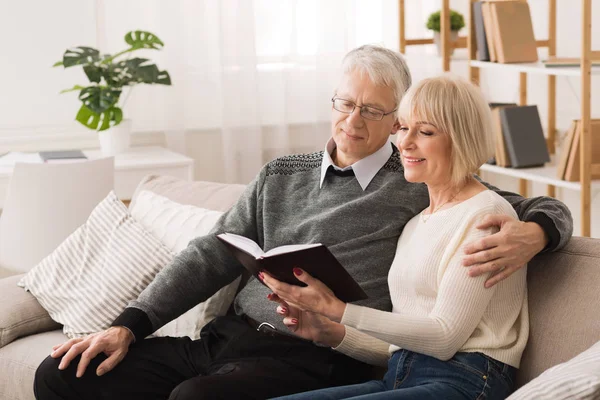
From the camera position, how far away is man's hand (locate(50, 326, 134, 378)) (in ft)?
6.62

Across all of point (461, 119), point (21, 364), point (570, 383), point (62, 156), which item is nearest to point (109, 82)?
point (62, 156)

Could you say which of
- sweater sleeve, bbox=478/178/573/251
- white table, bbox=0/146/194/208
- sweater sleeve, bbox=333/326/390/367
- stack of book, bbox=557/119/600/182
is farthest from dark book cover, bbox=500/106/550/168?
sweater sleeve, bbox=333/326/390/367

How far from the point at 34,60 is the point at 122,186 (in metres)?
0.89

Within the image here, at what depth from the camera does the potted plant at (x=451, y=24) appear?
14.0 ft

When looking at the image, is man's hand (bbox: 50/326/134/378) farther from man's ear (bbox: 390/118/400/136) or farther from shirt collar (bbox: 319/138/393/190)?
man's ear (bbox: 390/118/400/136)

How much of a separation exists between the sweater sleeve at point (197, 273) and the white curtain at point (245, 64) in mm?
Answer: 2272

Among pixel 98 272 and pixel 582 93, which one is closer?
pixel 98 272

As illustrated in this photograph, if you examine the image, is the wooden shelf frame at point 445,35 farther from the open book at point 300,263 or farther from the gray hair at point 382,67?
the open book at point 300,263

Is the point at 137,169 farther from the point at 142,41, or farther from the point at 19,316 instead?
the point at 19,316

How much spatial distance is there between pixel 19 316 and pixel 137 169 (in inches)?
58.2

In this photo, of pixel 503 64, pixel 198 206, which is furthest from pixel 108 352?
pixel 503 64

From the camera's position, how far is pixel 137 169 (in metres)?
3.82

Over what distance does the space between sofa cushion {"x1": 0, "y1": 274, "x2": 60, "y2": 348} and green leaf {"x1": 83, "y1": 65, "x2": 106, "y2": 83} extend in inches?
61.7

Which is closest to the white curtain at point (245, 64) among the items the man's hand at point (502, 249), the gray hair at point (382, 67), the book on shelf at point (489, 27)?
the book on shelf at point (489, 27)
